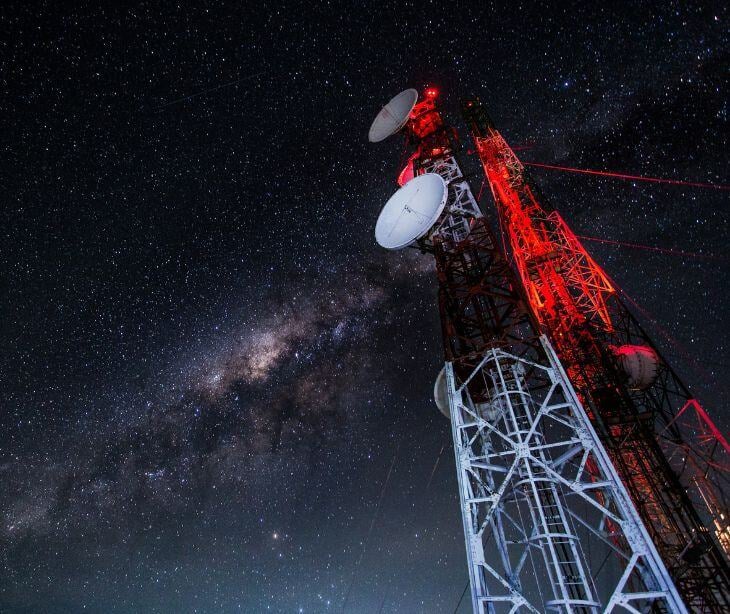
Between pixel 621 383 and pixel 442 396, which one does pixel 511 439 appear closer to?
pixel 442 396

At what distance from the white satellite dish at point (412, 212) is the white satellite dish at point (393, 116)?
227 inches

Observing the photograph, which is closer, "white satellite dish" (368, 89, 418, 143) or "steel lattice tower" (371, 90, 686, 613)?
"steel lattice tower" (371, 90, 686, 613)

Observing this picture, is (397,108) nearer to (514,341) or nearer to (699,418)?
(514,341)

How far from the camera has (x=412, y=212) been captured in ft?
43.2

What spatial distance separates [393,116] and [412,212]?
24.5 ft

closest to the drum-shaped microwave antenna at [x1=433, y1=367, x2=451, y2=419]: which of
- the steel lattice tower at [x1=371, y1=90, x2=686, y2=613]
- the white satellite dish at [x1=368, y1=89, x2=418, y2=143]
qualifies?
the steel lattice tower at [x1=371, y1=90, x2=686, y2=613]

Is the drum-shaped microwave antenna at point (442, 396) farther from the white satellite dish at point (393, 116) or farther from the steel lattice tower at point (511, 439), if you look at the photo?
the white satellite dish at point (393, 116)

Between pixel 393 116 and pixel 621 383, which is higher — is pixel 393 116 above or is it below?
above

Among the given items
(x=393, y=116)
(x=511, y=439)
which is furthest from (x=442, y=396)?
(x=393, y=116)

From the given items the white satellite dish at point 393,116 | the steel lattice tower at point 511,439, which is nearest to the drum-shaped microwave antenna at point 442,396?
the steel lattice tower at point 511,439

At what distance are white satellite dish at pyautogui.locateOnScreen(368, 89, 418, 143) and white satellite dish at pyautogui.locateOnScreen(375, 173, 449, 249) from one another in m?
5.78

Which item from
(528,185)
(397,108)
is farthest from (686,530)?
(397,108)

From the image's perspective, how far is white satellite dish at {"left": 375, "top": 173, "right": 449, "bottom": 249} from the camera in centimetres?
1256

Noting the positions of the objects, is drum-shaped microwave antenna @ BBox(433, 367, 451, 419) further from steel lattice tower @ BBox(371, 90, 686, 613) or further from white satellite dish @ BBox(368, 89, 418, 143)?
white satellite dish @ BBox(368, 89, 418, 143)
